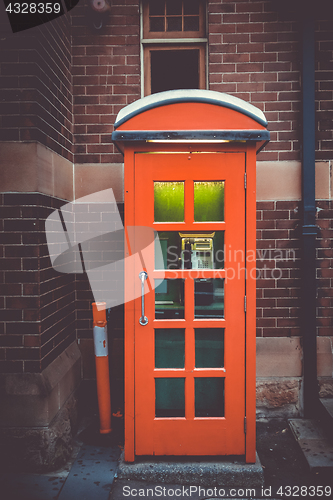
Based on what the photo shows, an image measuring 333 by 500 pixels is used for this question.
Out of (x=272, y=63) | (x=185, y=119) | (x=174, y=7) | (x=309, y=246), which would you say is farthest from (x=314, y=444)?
(x=174, y=7)

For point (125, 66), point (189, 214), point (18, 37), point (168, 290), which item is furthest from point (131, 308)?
point (125, 66)

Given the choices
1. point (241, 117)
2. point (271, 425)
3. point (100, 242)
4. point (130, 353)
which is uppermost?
point (241, 117)

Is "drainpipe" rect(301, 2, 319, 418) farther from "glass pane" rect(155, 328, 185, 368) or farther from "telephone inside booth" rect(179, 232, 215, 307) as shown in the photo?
"glass pane" rect(155, 328, 185, 368)

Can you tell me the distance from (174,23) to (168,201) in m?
2.46

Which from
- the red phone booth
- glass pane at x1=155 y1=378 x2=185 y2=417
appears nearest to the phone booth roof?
the red phone booth

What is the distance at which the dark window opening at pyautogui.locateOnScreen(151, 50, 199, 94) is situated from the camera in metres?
3.73

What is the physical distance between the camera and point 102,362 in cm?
321

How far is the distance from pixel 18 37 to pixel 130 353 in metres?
2.82

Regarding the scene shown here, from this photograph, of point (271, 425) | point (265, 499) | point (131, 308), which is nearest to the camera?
point (265, 499)

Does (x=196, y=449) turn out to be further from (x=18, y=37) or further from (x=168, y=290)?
(x=18, y=37)

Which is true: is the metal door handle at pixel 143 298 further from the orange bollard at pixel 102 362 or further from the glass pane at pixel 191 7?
the glass pane at pixel 191 7

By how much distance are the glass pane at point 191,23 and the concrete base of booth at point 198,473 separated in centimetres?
448

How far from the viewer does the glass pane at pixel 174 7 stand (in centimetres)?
369

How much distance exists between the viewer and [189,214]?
267 cm
